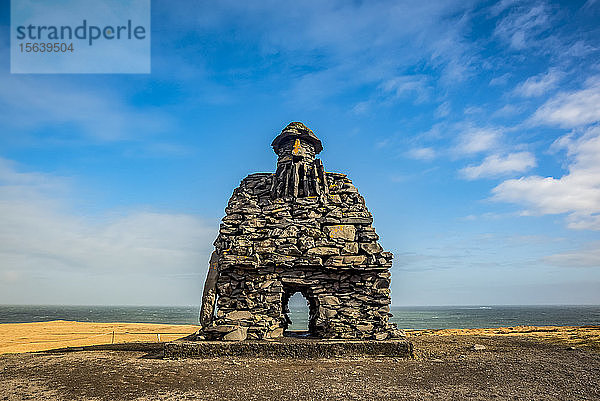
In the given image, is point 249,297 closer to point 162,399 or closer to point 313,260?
point 313,260

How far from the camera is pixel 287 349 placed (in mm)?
9703

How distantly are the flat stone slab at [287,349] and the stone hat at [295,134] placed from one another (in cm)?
746

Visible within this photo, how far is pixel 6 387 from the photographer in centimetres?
698

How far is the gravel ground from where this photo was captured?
253 inches

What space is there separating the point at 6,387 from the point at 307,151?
10.6 meters

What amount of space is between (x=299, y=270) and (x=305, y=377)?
158 inches

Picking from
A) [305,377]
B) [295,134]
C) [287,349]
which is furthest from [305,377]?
[295,134]

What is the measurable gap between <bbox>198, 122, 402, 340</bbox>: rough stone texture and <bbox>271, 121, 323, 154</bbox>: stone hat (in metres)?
2.57

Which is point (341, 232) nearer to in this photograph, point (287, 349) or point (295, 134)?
point (287, 349)

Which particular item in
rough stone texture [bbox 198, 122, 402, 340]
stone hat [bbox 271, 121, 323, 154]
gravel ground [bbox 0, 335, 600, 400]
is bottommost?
gravel ground [bbox 0, 335, 600, 400]

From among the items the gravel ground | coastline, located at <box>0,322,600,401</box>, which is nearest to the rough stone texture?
coastline, located at <box>0,322,600,401</box>

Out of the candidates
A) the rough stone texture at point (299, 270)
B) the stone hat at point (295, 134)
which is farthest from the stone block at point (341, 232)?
the stone hat at point (295, 134)

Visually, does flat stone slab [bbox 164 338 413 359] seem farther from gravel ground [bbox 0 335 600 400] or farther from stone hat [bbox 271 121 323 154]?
stone hat [bbox 271 121 323 154]

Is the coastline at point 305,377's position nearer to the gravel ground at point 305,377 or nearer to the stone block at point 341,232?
the gravel ground at point 305,377
